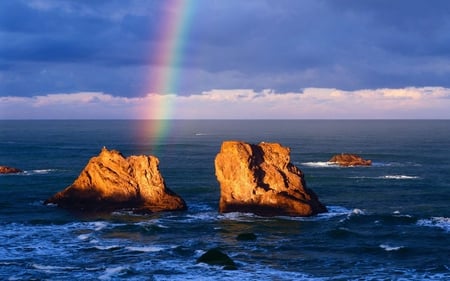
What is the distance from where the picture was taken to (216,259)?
53.2 m

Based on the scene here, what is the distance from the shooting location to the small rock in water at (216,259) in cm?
5243

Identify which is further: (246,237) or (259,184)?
(259,184)

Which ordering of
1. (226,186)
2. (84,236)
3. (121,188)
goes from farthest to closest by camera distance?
(121,188) → (226,186) → (84,236)

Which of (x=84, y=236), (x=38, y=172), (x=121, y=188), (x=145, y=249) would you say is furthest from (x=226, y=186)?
(x=38, y=172)

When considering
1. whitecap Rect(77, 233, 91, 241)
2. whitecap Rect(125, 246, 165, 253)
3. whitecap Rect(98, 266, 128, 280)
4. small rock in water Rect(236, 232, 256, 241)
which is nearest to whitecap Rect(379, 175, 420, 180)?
small rock in water Rect(236, 232, 256, 241)

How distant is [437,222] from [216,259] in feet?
97.1

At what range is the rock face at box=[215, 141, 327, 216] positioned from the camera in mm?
74812

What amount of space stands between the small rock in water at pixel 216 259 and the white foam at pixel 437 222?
26.3m

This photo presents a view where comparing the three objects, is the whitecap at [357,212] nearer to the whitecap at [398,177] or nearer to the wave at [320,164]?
the whitecap at [398,177]

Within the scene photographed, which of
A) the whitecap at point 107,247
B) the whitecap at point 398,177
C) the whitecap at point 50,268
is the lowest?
the whitecap at point 50,268

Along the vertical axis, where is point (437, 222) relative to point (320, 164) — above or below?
below

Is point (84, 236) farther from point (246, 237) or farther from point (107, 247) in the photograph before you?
point (246, 237)

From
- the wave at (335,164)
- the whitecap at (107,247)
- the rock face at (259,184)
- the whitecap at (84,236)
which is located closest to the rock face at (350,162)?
the wave at (335,164)

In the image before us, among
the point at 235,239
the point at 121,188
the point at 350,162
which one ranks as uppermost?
the point at 121,188
